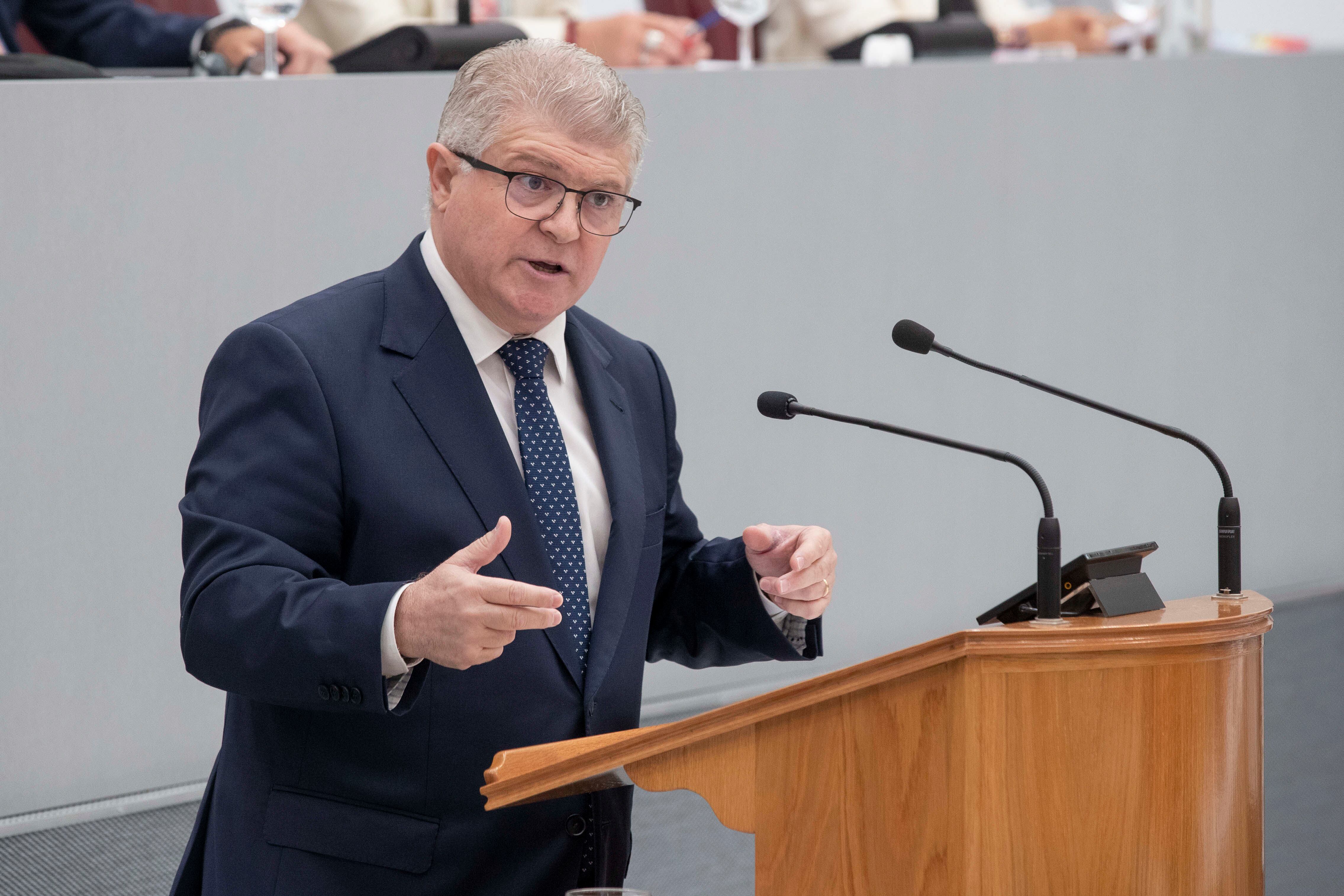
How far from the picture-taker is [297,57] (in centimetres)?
264

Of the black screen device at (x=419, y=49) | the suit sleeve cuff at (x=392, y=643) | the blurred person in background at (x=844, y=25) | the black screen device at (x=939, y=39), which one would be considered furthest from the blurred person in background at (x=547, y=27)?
the suit sleeve cuff at (x=392, y=643)

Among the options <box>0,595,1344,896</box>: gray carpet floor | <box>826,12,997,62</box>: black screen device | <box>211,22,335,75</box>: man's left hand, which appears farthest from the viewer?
<box>826,12,997,62</box>: black screen device

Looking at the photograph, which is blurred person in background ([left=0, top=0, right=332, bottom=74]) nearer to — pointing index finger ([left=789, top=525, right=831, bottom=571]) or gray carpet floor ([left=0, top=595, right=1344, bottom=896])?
gray carpet floor ([left=0, top=595, right=1344, bottom=896])

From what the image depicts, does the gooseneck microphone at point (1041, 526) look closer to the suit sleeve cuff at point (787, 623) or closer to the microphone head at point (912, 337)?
the microphone head at point (912, 337)

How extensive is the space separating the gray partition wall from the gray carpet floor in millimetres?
96

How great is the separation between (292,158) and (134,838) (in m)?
1.18

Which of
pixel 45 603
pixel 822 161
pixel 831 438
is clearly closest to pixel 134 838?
pixel 45 603

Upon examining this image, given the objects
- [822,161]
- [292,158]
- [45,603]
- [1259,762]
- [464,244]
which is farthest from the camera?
[822,161]

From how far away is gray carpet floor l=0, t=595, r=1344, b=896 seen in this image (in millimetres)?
2279

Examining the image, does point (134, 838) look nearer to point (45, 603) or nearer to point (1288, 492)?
point (45, 603)

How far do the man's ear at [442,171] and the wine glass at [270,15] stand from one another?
3.74ft

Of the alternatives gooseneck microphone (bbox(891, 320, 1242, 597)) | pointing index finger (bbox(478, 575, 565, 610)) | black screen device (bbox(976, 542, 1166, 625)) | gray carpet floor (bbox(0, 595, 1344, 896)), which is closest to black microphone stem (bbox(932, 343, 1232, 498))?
gooseneck microphone (bbox(891, 320, 1242, 597))

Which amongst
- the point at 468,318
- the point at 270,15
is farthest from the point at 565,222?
the point at 270,15

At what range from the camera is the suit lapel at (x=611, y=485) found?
144cm
